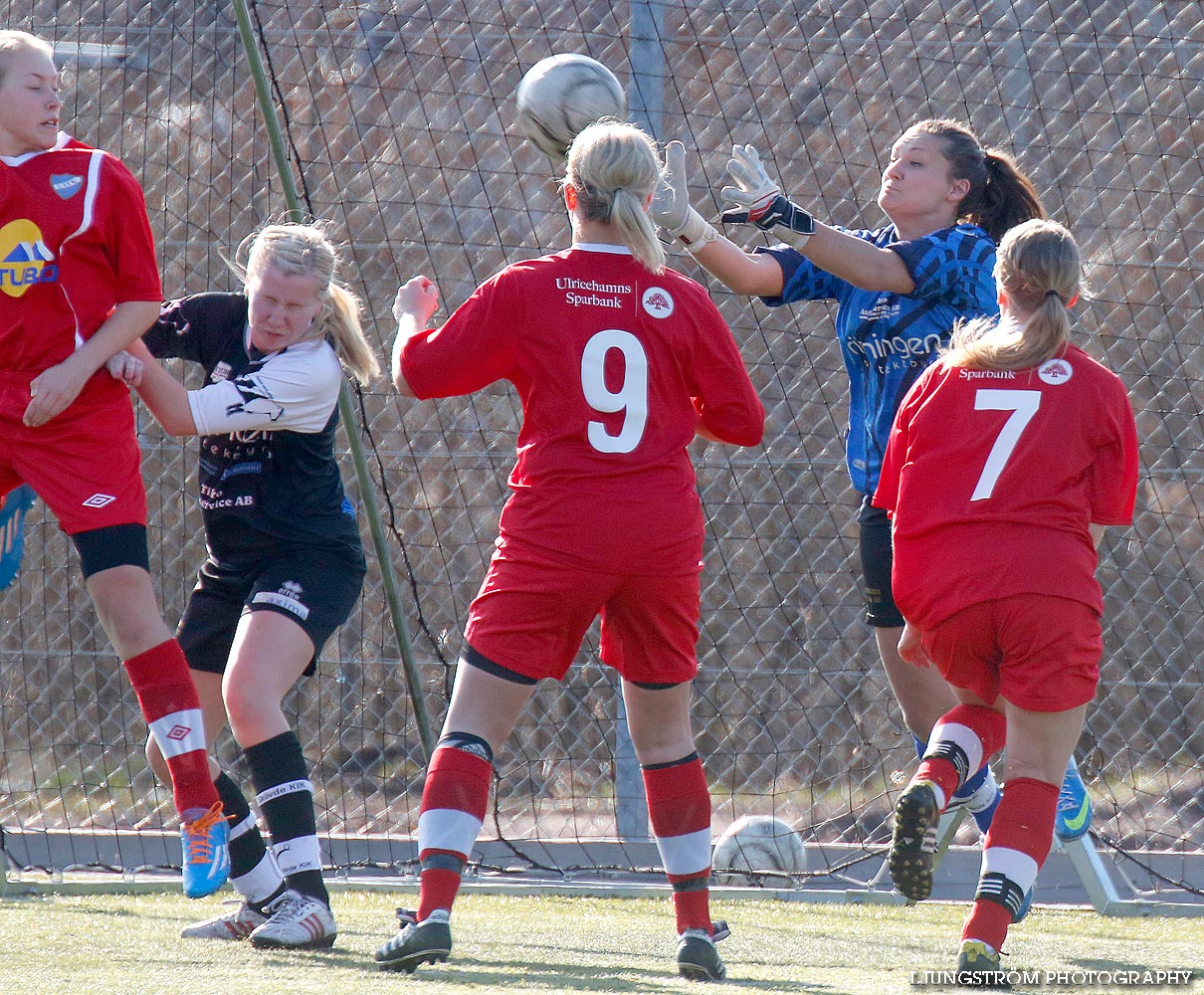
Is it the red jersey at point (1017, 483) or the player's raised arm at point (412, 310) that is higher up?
the player's raised arm at point (412, 310)

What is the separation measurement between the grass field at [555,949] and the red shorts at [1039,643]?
53 cm

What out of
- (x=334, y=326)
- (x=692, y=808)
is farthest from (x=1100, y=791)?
(x=334, y=326)

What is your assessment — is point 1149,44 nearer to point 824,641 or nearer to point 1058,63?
point 1058,63

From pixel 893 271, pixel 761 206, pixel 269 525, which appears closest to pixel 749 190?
pixel 761 206

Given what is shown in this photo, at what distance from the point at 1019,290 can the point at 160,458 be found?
3.54 meters

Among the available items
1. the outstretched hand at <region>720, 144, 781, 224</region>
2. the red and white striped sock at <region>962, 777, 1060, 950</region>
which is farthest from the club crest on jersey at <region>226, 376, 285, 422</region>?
the red and white striped sock at <region>962, 777, 1060, 950</region>

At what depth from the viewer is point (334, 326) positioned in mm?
3217

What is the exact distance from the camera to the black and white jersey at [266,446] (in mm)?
A: 2992

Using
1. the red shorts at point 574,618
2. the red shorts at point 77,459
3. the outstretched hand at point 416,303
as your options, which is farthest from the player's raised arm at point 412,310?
the red shorts at point 77,459

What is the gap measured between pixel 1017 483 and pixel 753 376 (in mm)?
3152

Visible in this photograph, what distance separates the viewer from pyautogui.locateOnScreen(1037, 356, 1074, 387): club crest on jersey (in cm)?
266

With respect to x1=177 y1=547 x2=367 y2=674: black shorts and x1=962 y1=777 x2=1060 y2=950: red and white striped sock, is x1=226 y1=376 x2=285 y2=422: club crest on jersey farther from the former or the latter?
x1=962 y1=777 x2=1060 y2=950: red and white striped sock

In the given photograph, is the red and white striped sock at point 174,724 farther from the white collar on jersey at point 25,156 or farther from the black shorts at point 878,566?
the black shorts at point 878,566

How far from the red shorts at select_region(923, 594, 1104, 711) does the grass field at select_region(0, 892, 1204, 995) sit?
1.75 ft
